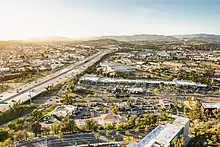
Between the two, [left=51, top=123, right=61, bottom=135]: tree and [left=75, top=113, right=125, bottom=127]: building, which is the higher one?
[left=51, top=123, right=61, bottom=135]: tree

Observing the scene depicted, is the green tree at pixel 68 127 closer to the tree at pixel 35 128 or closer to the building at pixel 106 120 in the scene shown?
the tree at pixel 35 128

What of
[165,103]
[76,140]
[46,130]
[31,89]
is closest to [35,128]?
[46,130]

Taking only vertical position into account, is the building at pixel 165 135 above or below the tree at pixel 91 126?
above

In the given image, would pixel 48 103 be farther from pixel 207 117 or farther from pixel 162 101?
pixel 207 117

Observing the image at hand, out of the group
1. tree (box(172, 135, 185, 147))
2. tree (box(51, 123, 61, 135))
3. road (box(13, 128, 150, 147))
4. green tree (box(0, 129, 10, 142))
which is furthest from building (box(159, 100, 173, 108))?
green tree (box(0, 129, 10, 142))

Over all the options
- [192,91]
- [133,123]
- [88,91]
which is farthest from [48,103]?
[192,91]

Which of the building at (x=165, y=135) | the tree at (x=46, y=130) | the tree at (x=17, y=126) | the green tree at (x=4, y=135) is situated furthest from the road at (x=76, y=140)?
the tree at (x=17, y=126)

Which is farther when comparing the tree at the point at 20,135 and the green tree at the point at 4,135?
→ the green tree at the point at 4,135

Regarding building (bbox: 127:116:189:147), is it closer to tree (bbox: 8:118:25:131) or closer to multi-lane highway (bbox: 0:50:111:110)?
tree (bbox: 8:118:25:131)

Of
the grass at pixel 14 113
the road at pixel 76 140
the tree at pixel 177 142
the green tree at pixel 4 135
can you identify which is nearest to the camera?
the tree at pixel 177 142
